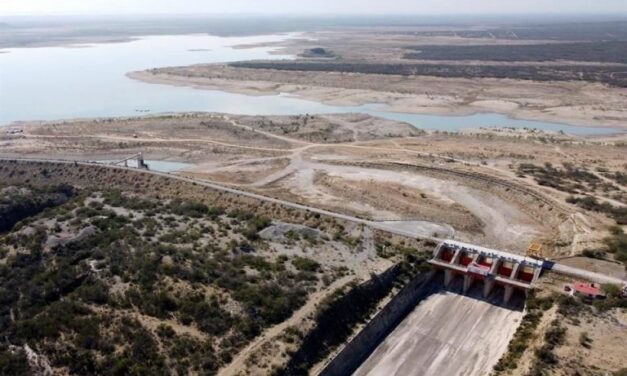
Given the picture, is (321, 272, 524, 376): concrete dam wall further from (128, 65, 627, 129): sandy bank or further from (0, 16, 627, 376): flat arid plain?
(128, 65, 627, 129): sandy bank

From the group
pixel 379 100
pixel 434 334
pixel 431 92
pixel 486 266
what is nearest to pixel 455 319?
pixel 434 334

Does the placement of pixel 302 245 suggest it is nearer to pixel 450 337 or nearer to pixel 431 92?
pixel 450 337

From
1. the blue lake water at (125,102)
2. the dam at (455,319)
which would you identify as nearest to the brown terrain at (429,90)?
the blue lake water at (125,102)

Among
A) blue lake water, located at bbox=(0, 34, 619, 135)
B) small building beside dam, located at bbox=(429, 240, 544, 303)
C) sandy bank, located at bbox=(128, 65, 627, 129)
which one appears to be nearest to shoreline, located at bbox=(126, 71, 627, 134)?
sandy bank, located at bbox=(128, 65, 627, 129)

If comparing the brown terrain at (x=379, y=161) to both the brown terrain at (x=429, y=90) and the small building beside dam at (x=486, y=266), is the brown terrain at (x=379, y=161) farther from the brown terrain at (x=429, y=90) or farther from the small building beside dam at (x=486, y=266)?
the brown terrain at (x=429, y=90)

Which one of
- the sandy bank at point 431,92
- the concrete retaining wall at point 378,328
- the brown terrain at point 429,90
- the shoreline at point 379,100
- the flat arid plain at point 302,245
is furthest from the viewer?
the brown terrain at point 429,90

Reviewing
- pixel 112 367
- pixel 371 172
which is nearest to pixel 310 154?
pixel 371 172
